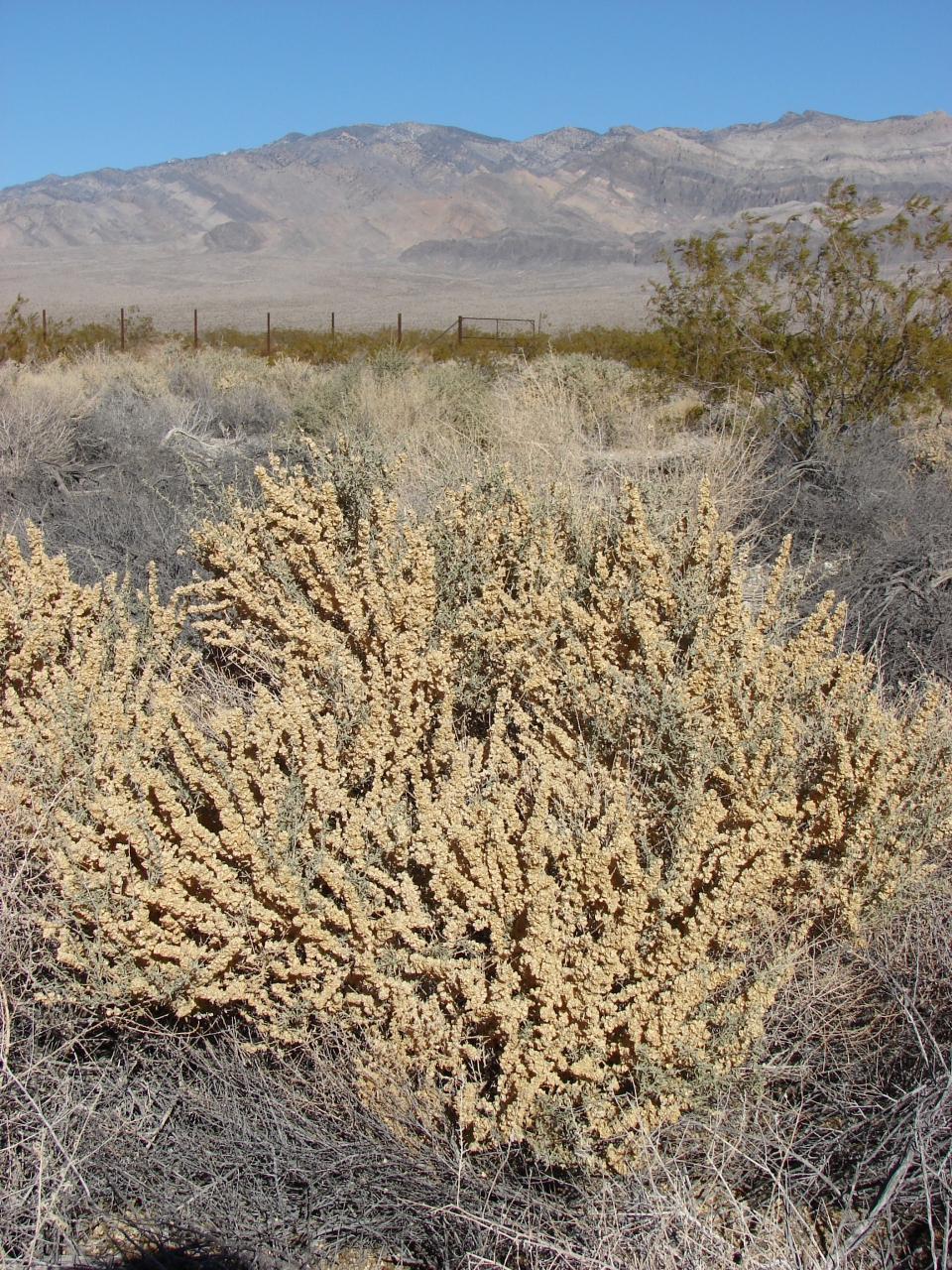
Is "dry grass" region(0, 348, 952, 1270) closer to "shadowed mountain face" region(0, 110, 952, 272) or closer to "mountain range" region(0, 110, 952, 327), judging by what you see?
"mountain range" region(0, 110, 952, 327)

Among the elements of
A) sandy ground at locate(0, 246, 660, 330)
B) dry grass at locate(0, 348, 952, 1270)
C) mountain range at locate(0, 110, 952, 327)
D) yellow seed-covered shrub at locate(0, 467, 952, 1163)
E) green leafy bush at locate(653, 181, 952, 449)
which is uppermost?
mountain range at locate(0, 110, 952, 327)

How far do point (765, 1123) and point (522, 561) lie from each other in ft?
7.44

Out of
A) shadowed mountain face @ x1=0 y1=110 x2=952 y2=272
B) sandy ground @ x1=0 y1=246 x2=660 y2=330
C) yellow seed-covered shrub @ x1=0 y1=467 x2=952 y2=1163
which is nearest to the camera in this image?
yellow seed-covered shrub @ x1=0 y1=467 x2=952 y2=1163

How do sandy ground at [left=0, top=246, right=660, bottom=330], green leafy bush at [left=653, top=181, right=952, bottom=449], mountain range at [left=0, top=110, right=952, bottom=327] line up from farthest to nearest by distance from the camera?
mountain range at [left=0, top=110, right=952, bottom=327], sandy ground at [left=0, top=246, right=660, bottom=330], green leafy bush at [left=653, top=181, right=952, bottom=449]

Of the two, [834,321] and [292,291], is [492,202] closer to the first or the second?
[292,291]

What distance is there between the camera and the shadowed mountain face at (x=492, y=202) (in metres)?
102

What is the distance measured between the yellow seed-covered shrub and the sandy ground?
3791 centimetres

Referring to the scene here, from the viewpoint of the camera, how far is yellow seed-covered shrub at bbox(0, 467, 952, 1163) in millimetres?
1936

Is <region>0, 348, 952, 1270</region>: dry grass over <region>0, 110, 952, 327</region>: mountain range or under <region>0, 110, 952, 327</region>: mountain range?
under

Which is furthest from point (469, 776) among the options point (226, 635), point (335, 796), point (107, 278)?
point (107, 278)

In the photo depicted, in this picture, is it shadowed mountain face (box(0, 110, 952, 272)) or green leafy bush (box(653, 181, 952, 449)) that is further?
shadowed mountain face (box(0, 110, 952, 272))

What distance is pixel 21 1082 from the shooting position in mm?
1924

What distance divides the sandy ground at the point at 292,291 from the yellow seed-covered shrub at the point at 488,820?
37914 millimetres

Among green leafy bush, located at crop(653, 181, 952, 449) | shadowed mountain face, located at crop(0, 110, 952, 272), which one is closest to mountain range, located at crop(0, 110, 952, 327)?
shadowed mountain face, located at crop(0, 110, 952, 272)
